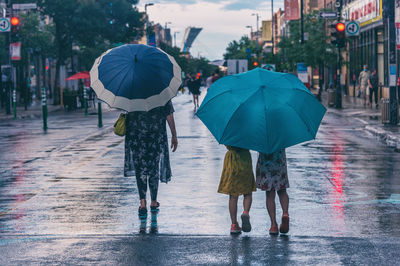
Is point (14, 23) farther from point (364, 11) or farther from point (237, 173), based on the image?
point (237, 173)

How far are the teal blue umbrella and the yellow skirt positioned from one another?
581 mm

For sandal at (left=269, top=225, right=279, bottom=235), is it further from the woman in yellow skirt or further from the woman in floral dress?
the woman in floral dress

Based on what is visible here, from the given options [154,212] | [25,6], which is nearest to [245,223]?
[154,212]

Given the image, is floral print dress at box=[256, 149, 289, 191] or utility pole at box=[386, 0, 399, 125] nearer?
floral print dress at box=[256, 149, 289, 191]

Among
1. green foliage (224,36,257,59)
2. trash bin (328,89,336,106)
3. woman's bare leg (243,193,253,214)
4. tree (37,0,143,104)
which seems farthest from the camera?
green foliage (224,36,257,59)

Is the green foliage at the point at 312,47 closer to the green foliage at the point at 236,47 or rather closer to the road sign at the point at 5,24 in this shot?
the road sign at the point at 5,24

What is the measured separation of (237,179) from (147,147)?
169cm

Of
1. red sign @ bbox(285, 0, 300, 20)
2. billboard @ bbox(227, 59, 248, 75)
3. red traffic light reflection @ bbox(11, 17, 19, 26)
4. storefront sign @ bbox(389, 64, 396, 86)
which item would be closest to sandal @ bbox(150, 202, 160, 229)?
storefront sign @ bbox(389, 64, 396, 86)

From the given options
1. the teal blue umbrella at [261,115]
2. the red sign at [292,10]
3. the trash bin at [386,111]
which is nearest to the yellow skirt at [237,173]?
the teal blue umbrella at [261,115]

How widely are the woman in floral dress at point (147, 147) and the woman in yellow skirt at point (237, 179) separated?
142 centimetres

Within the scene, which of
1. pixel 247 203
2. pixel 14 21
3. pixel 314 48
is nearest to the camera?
pixel 247 203

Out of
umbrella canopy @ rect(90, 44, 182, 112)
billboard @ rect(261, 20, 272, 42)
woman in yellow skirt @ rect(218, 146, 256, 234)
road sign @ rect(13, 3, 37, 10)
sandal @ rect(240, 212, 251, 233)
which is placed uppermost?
billboard @ rect(261, 20, 272, 42)

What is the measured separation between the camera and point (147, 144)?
361 inches

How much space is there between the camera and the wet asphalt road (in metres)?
7.09
